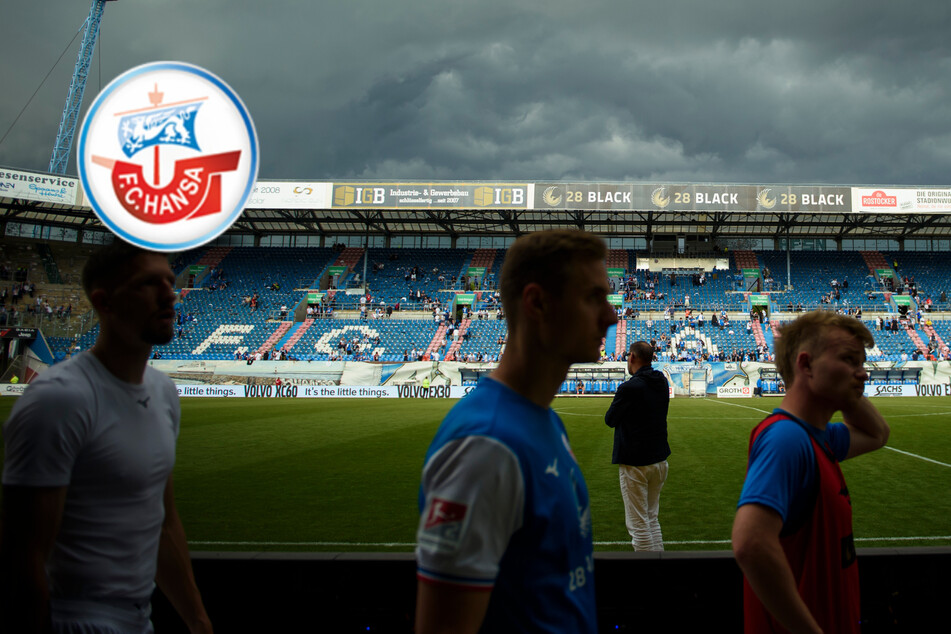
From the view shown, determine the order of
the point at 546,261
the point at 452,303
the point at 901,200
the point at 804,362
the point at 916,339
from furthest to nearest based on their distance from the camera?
the point at 452,303 < the point at 901,200 < the point at 916,339 < the point at 804,362 < the point at 546,261

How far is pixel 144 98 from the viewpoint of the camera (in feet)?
6.32

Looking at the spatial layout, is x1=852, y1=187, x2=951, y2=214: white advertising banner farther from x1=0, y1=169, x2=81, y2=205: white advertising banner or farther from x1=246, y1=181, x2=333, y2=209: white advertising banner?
x1=0, y1=169, x2=81, y2=205: white advertising banner

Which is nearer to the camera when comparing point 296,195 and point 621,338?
point 621,338

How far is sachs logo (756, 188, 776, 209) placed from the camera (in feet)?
139

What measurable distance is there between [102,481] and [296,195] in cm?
4504

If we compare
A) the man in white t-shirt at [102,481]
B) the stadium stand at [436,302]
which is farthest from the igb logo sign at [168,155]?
the stadium stand at [436,302]

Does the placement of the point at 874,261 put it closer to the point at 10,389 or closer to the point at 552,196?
the point at 552,196

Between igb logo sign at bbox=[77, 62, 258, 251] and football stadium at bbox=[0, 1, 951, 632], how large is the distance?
0.27ft

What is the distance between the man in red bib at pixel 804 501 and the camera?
1925 mm

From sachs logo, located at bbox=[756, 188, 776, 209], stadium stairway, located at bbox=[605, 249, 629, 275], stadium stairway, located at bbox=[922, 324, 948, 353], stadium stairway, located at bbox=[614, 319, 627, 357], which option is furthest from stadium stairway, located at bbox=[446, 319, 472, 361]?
stadium stairway, located at bbox=[922, 324, 948, 353]

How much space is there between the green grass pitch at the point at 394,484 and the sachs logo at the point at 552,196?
2654 cm

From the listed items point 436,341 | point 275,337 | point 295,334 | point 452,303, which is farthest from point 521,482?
point 452,303

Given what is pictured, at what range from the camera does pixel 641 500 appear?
6113 mm

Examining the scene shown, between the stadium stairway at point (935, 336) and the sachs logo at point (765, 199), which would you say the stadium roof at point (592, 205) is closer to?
the sachs logo at point (765, 199)
